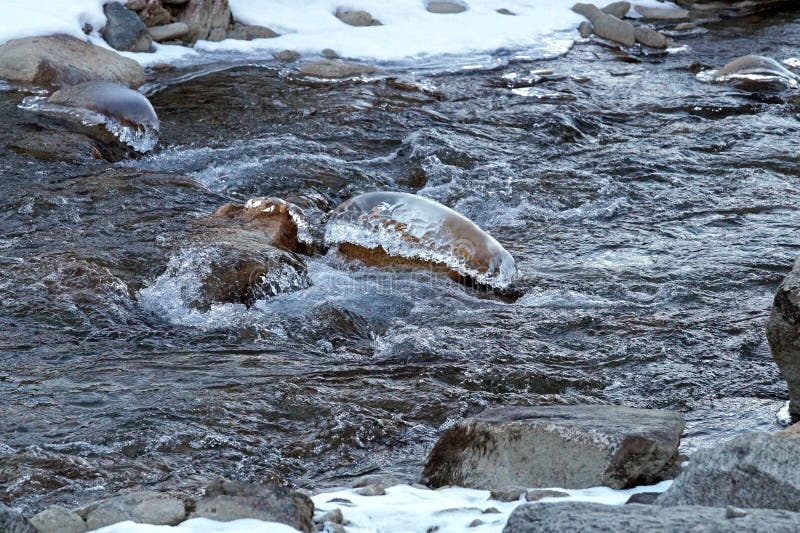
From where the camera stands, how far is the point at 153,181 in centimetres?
→ 725

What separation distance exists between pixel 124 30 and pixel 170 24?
2.54 ft

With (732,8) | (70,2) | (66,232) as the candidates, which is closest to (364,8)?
(70,2)

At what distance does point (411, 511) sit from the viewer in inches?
123

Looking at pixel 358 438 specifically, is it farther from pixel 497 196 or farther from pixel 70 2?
pixel 70 2

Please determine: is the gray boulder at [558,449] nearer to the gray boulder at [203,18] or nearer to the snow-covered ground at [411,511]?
the snow-covered ground at [411,511]

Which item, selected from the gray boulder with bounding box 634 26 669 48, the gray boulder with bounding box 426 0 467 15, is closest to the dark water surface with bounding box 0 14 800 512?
the gray boulder with bounding box 634 26 669 48

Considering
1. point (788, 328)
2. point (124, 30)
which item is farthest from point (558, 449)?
point (124, 30)

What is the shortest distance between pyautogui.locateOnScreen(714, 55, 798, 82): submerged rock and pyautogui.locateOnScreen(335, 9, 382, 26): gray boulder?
4293 mm

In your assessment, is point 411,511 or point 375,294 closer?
point 411,511

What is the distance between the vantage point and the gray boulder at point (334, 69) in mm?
10709

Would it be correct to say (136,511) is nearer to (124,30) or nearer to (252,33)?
(124,30)

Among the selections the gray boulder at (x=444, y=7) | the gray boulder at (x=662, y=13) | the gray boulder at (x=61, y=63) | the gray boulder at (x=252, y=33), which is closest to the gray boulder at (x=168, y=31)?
the gray boulder at (x=252, y=33)

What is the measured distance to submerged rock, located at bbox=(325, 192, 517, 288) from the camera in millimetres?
5879

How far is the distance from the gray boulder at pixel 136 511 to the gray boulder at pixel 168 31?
366 inches
